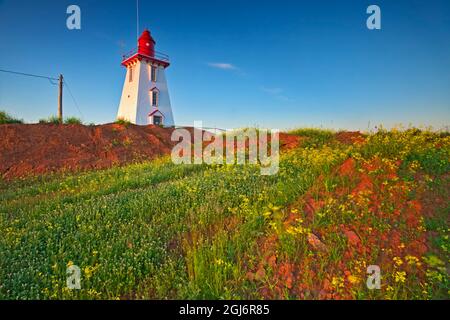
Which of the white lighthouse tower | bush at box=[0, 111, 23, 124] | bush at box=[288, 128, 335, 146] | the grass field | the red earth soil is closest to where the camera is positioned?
the grass field

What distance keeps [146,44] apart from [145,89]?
5.87 meters

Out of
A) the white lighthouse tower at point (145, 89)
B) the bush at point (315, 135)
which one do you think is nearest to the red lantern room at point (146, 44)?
the white lighthouse tower at point (145, 89)

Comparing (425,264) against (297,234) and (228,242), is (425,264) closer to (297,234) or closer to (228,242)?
(297,234)

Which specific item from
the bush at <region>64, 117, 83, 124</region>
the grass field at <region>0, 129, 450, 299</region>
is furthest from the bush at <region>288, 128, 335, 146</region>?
the bush at <region>64, 117, 83, 124</region>

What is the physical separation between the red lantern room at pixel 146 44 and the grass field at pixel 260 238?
27224 millimetres

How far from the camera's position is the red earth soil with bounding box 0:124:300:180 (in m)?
14.0

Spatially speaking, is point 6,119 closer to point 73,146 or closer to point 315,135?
point 73,146

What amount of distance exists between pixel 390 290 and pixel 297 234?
56.6 inches

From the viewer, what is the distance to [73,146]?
16.3 metres

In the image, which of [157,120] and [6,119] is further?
[157,120]

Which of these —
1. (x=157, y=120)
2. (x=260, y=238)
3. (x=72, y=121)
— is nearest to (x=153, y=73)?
(x=157, y=120)

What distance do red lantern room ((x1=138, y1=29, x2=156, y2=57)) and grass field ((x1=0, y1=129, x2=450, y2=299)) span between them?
89.3 feet

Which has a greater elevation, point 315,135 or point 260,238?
point 315,135

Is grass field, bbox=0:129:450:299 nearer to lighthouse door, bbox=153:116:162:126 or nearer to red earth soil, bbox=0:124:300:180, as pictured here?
red earth soil, bbox=0:124:300:180
